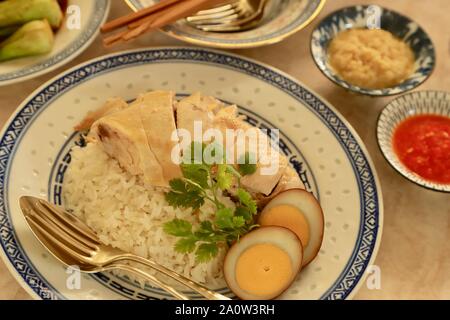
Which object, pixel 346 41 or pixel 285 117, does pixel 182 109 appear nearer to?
pixel 285 117

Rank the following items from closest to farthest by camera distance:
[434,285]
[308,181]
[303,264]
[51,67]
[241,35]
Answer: [303,264] → [434,285] → [308,181] → [51,67] → [241,35]

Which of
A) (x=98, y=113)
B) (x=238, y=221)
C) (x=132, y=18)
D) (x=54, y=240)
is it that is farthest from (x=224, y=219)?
(x=132, y=18)

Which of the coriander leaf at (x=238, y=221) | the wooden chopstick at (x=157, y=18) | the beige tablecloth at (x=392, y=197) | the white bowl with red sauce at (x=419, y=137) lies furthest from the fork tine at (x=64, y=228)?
the white bowl with red sauce at (x=419, y=137)

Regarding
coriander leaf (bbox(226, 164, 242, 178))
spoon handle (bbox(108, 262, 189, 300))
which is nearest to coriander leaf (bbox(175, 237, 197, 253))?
spoon handle (bbox(108, 262, 189, 300))

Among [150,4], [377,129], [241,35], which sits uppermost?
[150,4]

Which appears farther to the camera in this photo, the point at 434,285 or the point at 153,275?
the point at 434,285

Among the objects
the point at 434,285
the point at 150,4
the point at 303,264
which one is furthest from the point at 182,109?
the point at 434,285

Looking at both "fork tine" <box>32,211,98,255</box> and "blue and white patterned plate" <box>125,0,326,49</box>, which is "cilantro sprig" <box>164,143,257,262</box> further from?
"blue and white patterned plate" <box>125,0,326,49</box>
